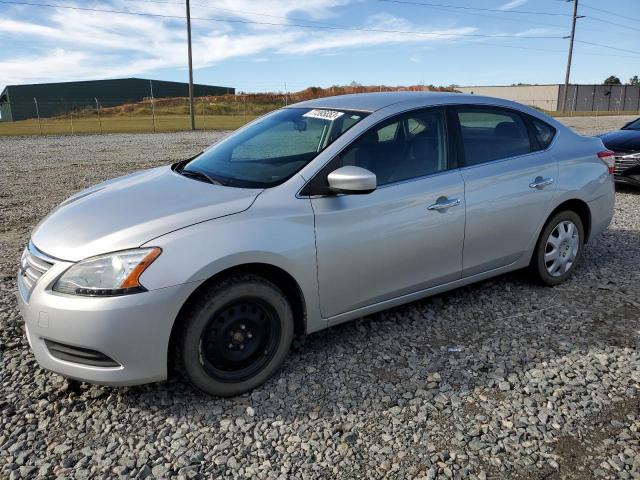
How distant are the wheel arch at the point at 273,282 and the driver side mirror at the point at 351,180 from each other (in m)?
0.60

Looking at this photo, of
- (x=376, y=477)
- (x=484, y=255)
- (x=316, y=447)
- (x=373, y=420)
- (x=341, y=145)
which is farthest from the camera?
(x=484, y=255)

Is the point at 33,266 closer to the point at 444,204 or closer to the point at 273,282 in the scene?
the point at 273,282

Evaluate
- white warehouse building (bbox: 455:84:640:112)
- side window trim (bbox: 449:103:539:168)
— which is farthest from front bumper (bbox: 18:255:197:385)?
white warehouse building (bbox: 455:84:640:112)

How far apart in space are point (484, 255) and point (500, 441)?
5.40ft

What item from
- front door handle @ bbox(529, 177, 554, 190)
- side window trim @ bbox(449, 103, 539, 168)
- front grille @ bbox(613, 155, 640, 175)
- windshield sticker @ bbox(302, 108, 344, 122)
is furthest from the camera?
front grille @ bbox(613, 155, 640, 175)

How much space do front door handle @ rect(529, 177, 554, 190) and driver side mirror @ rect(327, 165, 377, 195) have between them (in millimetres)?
1756

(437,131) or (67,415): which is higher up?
(437,131)

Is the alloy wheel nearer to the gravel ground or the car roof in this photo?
the gravel ground

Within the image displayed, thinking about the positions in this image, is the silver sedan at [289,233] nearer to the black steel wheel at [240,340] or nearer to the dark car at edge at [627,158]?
the black steel wheel at [240,340]

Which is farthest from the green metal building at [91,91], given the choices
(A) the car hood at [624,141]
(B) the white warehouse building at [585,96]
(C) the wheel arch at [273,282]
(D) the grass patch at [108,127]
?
(C) the wheel arch at [273,282]

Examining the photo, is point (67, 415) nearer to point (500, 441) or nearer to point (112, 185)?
point (112, 185)

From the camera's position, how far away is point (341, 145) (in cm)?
328

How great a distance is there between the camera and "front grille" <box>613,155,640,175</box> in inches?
322

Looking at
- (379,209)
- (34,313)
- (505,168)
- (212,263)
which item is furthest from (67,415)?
(505,168)
